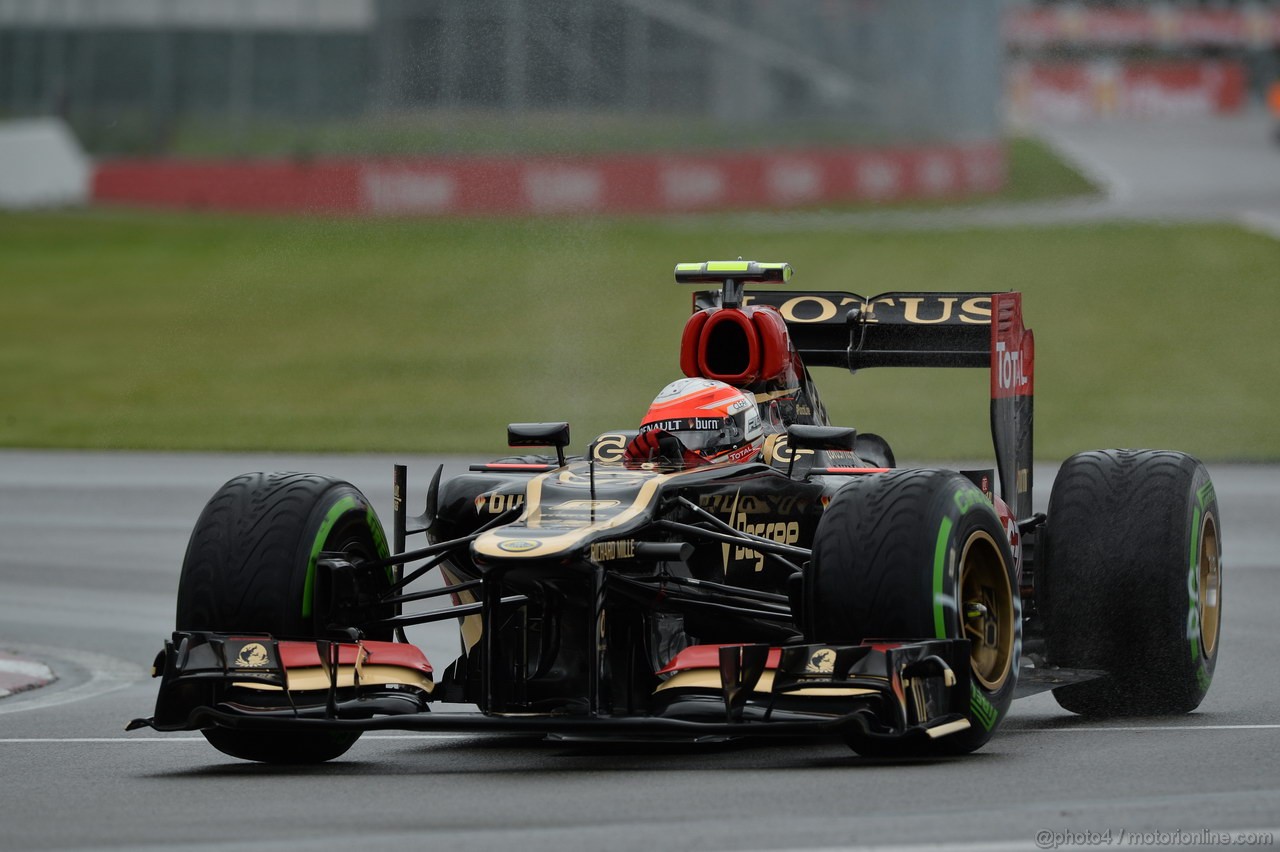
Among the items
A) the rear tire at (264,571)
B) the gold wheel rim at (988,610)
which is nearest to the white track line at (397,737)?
the gold wheel rim at (988,610)

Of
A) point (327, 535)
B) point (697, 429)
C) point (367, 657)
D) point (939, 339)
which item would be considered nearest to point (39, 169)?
point (939, 339)

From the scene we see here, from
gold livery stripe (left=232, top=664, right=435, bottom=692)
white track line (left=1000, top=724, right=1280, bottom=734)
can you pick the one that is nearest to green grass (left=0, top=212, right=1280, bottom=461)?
white track line (left=1000, top=724, right=1280, bottom=734)

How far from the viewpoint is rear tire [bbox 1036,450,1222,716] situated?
10.5 m

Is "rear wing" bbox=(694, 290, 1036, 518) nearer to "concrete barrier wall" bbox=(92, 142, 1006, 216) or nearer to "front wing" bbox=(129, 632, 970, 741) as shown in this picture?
"front wing" bbox=(129, 632, 970, 741)

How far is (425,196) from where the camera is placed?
1812 inches

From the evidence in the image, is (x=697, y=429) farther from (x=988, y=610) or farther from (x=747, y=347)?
(x=988, y=610)

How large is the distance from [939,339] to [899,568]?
12.2 ft

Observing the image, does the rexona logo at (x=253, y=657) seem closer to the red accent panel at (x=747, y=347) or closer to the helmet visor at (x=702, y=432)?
the helmet visor at (x=702, y=432)

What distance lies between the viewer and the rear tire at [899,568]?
28.3 feet

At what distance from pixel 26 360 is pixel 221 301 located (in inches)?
292

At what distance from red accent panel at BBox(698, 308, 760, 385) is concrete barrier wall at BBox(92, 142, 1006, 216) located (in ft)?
113

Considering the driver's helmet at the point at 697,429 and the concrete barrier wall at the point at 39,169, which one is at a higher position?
the concrete barrier wall at the point at 39,169

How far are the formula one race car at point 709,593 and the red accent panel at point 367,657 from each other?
0.5 inches

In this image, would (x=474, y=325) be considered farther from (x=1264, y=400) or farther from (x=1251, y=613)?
(x=1251, y=613)
